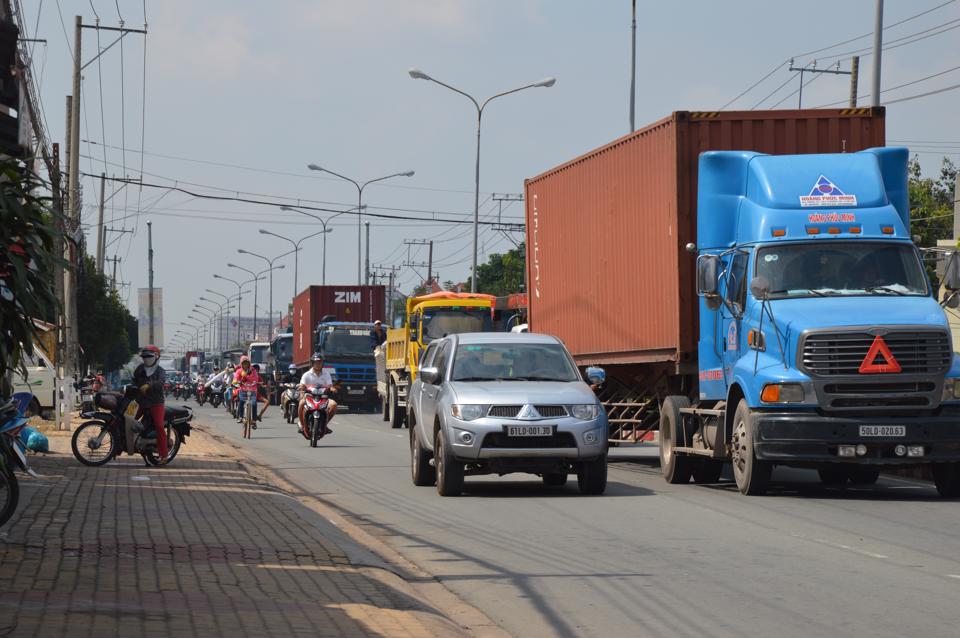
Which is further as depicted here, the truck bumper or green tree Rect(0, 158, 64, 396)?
the truck bumper

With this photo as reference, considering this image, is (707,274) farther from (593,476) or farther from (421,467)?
(421,467)

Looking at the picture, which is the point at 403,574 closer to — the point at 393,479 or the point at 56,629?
the point at 56,629

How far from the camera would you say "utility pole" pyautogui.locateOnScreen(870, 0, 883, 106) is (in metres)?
23.8

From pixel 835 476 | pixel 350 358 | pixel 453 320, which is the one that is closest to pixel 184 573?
pixel 835 476

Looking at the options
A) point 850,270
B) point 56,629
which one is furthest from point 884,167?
point 56,629

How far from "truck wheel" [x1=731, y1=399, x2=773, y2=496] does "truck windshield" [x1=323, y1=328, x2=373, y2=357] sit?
3132 centimetres

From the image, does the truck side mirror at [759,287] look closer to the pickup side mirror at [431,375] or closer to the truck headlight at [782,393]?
the truck headlight at [782,393]

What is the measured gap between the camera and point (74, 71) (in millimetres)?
38281

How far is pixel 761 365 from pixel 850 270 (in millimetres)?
1466

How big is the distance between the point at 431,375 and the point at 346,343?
1217 inches

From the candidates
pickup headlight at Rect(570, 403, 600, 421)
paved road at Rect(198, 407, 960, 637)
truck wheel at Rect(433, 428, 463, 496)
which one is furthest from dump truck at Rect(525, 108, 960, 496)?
truck wheel at Rect(433, 428, 463, 496)

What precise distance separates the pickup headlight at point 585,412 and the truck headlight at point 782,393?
1787mm

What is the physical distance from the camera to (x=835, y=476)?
17.7m

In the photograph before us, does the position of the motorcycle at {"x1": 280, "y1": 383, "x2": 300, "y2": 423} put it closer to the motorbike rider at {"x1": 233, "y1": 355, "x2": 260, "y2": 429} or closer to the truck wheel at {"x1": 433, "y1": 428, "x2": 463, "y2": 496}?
the motorbike rider at {"x1": 233, "y1": 355, "x2": 260, "y2": 429}
